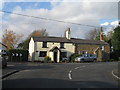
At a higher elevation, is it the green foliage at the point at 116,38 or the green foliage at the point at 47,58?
the green foliage at the point at 116,38

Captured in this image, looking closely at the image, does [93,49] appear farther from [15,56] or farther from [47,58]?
[15,56]

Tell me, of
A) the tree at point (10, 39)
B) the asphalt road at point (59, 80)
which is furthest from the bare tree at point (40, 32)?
the asphalt road at point (59, 80)

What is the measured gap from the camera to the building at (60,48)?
51688 mm

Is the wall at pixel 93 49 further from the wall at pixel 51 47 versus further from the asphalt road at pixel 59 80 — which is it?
the asphalt road at pixel 59 80

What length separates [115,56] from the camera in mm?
61625

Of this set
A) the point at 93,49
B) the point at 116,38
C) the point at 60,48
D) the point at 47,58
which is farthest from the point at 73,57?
the point at 116,38

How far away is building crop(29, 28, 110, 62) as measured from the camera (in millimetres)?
51688

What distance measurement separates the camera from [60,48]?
54156 mm

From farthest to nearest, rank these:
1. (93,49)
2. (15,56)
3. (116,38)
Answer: (116,38) < (93,49) < (15,56)

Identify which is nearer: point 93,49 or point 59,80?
point 59,80

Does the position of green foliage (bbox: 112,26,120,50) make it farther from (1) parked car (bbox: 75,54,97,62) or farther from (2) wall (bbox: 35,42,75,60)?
(1) parked car (bbox: 75,54,97,62)

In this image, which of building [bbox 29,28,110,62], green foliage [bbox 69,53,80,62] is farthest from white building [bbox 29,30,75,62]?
green foliage [bbox 69,53,80,62]

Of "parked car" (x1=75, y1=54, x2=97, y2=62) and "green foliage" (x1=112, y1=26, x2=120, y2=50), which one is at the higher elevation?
"green foliage" (x1=112, y1=26, x2=120, y2=50)

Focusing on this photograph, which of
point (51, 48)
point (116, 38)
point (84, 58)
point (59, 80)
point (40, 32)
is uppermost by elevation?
point (40, 32)
